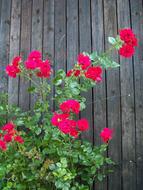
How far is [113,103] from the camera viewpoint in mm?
3049

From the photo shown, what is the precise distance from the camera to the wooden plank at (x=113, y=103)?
2933 mm

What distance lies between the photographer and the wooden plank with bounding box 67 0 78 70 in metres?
3.19

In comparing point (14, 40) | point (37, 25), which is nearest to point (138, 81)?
point (37, 25)

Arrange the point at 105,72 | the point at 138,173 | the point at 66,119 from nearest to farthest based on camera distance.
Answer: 1. the point at 66,119
2. the point at 138,173
3. the point at 105,72

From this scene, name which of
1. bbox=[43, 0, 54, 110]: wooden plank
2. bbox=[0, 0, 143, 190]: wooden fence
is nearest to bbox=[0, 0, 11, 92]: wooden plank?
bbox=[0, 0, 143, 190]: wooden fence

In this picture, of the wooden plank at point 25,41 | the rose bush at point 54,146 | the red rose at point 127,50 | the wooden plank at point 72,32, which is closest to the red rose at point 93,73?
the rose bush at point 54,146

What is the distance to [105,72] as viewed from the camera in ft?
10.2

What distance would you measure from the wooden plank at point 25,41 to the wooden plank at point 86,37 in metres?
0.45

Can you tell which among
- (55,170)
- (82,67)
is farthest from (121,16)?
(55,170)

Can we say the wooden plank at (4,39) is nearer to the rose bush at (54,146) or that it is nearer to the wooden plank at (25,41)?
the wooden plank at (25,41)

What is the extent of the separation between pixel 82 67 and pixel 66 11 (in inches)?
37.6

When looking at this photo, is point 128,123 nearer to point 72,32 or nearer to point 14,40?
point 72,32

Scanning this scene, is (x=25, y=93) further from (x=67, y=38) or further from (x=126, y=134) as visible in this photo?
(x=126, y=134)

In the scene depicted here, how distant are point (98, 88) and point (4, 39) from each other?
94cm
